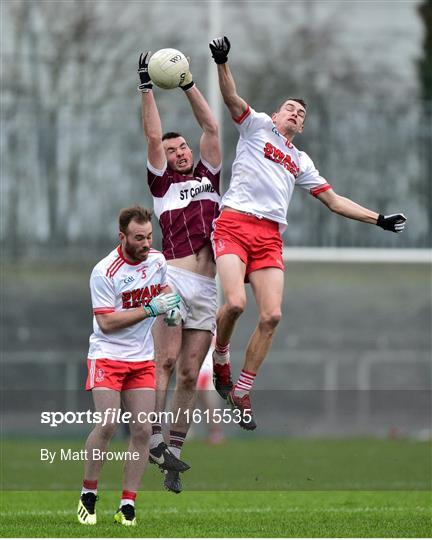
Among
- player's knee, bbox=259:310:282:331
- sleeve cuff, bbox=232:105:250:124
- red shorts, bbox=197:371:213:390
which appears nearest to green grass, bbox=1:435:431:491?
red shorts, bbox=197:371:213:390

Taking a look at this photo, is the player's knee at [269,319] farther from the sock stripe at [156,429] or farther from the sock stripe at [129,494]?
the sock stripe at [129,494]

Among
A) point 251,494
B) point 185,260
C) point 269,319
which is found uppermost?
point 185,260

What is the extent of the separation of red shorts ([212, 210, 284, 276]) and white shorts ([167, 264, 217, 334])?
44 centimetres

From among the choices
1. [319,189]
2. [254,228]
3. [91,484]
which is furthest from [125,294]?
[319,189]

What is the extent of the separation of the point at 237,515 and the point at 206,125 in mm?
3973

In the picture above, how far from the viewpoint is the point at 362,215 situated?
37.4 feet

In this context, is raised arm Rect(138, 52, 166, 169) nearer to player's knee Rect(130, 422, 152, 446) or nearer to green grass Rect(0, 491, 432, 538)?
player's knee Rect(130, 422, 152, 446)

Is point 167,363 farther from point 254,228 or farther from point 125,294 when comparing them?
point 254,228

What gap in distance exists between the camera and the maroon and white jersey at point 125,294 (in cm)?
1091

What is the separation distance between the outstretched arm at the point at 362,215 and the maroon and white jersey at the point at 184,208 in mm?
994

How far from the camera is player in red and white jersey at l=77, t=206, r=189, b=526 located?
10.8m

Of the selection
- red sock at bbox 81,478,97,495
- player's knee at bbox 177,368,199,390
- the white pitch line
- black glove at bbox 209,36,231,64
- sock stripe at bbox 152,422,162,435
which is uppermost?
black glove at bbox 209,36,231,64

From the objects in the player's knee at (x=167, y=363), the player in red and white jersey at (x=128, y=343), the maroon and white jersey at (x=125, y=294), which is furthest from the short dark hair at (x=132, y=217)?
the player's knee at (x=167, y=363)

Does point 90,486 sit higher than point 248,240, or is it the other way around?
point 248,240
